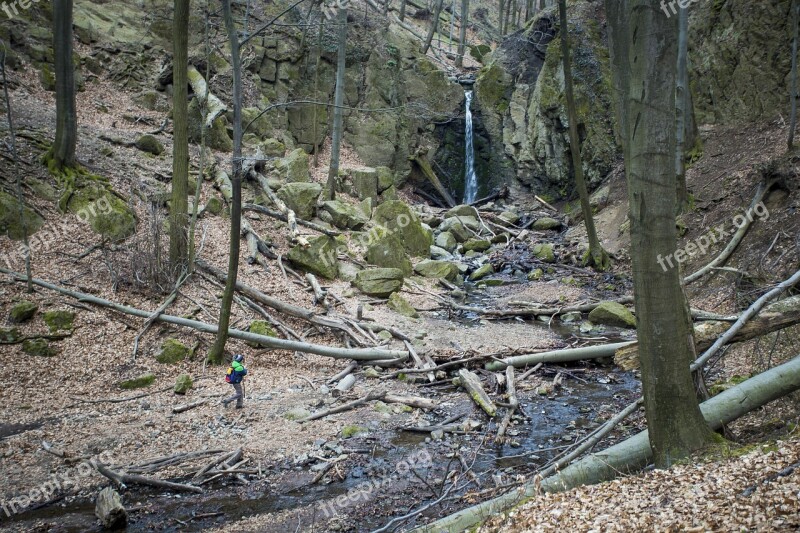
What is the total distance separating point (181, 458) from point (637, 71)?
6.60 meters

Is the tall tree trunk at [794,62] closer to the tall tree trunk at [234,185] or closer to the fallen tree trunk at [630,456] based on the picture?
the fallen tree trunk at [630,456]

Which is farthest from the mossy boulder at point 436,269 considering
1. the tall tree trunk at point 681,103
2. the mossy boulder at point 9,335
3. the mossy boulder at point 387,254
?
the mossy boulder at point 9,335

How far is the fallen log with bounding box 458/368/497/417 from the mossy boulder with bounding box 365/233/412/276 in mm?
6849

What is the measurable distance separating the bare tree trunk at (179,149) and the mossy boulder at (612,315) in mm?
9487

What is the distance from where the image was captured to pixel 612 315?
38.4ft

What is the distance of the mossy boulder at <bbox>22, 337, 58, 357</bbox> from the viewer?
866cm

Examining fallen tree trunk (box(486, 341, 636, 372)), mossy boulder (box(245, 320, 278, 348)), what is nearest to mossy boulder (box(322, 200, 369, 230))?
mossy boulder (box(245, 320, 278, 348))

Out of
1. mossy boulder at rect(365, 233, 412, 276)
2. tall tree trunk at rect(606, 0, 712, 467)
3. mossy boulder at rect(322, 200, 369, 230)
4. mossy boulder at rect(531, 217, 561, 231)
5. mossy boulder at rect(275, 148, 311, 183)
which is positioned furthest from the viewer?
Answer: mossy boulder at rect(531, 217, 561, 231)

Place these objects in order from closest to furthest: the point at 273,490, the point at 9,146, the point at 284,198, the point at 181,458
Answer: the point at 273,490 < the point at 181,458 < the point at 9,146 < the point at 284,198

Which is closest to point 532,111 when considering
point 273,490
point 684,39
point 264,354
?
point 684,39

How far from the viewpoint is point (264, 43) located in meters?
24.2

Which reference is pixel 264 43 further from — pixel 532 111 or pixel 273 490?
pixel 273 490

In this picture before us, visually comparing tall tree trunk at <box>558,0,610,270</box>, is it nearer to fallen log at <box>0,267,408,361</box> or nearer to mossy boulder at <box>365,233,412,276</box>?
mossy boulder at <box>365,233,412,276</box>

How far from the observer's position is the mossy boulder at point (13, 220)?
35.0ft
